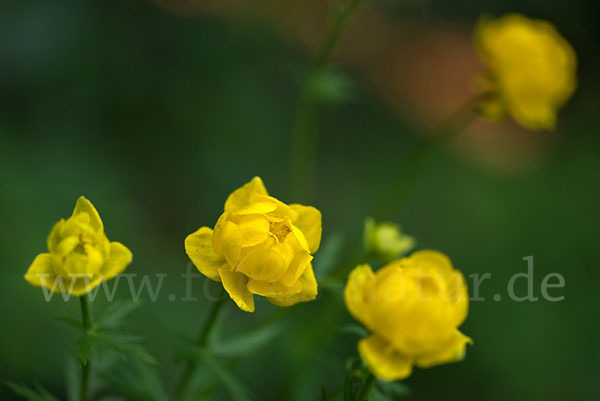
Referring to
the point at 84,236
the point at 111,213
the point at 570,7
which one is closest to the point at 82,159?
the point at 111,213

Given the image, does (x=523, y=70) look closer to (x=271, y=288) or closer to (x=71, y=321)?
(x=271, y=288)

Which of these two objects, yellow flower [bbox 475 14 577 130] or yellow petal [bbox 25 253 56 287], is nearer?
yellow petal [bbox 25 253 56 287]

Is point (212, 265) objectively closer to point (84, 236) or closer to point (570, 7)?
point (84, 236)

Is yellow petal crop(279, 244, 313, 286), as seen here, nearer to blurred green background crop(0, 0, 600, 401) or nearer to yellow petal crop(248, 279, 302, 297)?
yellow petal crop(248, 279, 302, 297)

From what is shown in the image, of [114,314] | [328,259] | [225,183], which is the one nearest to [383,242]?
[328,259]

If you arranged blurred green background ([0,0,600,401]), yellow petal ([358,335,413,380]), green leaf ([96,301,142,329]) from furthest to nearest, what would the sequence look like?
blurred green background ([0,0,600,401]) < green leaf ([96,301,142,329]) < yellow petal ([358,335,413,380])

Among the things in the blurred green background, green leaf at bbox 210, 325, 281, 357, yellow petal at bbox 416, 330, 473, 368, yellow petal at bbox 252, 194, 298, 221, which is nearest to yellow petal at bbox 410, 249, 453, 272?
yellow petal at bbox 416, 330, 473, 368
